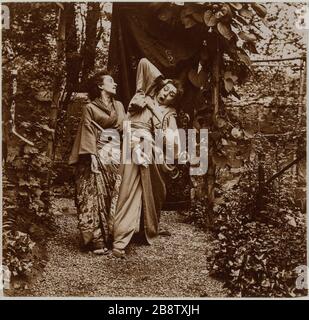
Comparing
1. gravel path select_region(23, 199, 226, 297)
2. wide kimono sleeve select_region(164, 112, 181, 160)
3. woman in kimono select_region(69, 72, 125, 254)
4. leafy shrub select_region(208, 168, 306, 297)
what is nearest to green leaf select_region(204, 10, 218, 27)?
wide kimono sleeve select_region(164, 112, 181, 160)

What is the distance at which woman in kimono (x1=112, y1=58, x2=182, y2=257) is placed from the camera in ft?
14.1

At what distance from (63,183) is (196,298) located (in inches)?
50.4

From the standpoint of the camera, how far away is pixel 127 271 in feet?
14.0

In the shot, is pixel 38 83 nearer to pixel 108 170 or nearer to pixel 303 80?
pixel 108 170

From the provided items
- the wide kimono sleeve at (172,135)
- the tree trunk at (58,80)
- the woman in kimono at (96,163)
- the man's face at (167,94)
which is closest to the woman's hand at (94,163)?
the woman in kimono at (96,163)

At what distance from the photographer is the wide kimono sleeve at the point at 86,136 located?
427cm

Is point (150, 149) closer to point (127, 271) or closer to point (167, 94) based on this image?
point (167, 94)

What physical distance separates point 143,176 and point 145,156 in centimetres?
15

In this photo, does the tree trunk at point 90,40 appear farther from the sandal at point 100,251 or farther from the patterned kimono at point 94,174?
the sandal at point 100,251

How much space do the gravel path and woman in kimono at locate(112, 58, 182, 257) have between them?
0.16 m

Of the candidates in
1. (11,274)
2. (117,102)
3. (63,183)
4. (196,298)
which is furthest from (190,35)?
(11,274)

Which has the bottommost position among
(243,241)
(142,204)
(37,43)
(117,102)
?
(243,241)

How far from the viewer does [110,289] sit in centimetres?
425
